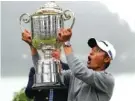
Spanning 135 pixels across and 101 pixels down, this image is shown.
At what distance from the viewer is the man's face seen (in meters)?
5.27

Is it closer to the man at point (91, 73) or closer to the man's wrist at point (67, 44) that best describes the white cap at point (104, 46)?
the man at point (91, 73)

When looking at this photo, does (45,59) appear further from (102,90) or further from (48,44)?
(102,90)

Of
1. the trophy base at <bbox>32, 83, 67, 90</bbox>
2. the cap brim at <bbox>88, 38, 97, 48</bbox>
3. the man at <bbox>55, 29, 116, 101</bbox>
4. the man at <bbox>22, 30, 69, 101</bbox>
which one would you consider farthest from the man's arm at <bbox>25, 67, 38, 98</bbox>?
the cap brim at <bbox>88, 38, 97, 48</bbox>

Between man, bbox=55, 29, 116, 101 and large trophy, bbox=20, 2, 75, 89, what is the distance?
0.65 feet

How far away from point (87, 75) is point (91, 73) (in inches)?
1.5

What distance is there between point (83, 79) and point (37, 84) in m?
0.45

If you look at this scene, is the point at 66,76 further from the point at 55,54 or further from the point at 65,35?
the point at 65,35

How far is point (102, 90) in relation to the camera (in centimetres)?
526

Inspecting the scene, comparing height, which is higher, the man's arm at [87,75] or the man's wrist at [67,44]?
the man's wrist at [67,44]

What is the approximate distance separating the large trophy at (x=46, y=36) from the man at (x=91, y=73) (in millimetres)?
199

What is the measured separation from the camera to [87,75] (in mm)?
5164

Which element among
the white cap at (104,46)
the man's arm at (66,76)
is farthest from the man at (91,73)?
the man's arm at (66,76)

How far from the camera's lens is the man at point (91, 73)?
5.16 meters

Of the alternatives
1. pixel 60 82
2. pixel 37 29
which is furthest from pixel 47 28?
pixel 60 82
